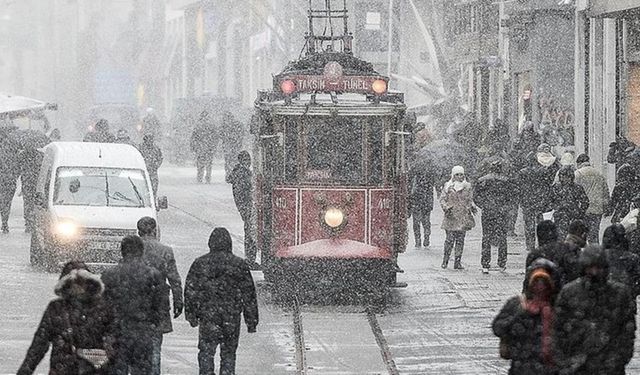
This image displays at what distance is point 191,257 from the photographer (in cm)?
2756

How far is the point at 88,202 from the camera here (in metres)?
25.5

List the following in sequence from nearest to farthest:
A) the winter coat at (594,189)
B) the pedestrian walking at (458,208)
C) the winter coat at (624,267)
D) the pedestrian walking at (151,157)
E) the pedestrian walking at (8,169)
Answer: the winter coat at (624,267), the winter coat at (594,189), the pedestrian walking at (458,208), the pedestrian walking at (8,169), the pedestrian walking at (151,157)

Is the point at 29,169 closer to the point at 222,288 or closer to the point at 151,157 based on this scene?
the point at 151,157

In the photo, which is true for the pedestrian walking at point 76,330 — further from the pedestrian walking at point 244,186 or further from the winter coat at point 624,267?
the pedestrian walking at point 244,186

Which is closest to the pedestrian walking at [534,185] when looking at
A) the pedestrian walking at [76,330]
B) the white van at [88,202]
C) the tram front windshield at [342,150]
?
the tram front windshield at [342,150]

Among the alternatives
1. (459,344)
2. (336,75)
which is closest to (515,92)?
(336,75)

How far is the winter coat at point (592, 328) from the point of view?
1138cm

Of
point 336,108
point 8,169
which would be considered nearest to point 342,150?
point 336,108

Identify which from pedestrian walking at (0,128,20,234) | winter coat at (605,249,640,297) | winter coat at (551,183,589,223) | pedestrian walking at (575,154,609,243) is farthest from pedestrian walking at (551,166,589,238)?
pedestrian walking at (0,128,20,234)

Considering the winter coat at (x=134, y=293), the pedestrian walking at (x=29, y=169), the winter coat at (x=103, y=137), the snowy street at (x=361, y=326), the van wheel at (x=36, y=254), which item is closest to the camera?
the winter coat at (x=134, y=293)

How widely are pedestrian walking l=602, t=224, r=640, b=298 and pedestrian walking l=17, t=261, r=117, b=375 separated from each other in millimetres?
5203

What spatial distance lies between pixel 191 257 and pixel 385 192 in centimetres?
628

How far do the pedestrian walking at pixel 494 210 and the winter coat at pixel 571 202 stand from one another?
2041 mm

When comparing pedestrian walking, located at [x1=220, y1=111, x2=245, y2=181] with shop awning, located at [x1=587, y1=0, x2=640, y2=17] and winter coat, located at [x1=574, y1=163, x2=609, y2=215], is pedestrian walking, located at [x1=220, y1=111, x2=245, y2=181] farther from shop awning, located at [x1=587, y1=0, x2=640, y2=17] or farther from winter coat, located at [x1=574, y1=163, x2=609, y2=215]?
winter coat, located at [x1=574, y1=163, x2=609, y2=215]
